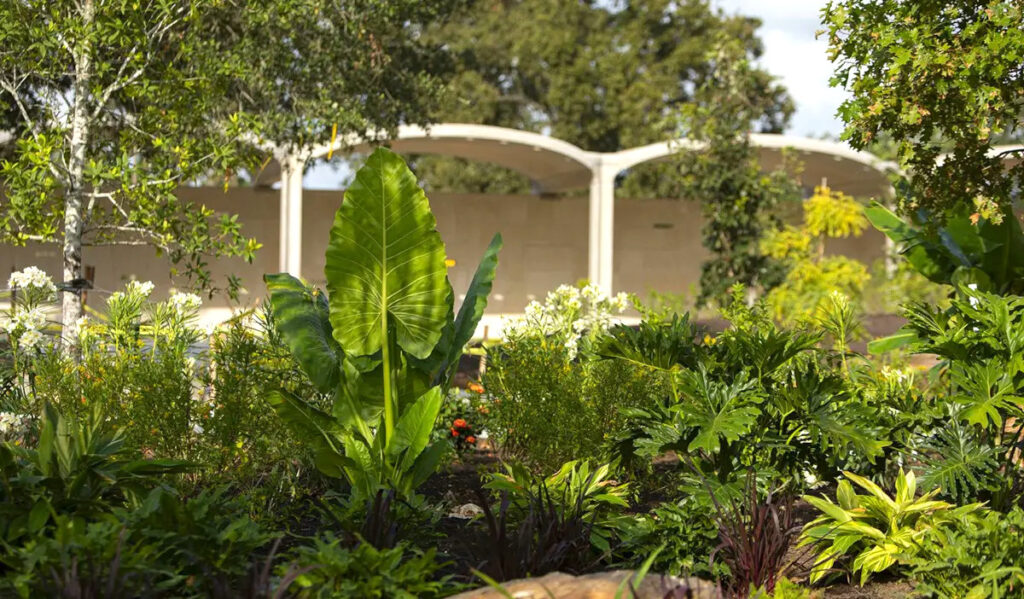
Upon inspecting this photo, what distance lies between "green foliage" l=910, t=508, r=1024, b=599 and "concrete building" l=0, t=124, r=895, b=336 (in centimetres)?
1162

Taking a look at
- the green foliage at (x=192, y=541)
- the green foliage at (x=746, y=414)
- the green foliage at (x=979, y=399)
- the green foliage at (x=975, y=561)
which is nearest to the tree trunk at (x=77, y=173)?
the green foliage at (x=192, y=541)

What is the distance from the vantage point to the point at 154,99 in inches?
353

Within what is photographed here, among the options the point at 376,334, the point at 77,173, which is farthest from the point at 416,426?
the point at 77,173

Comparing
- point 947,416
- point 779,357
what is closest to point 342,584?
point 779,357

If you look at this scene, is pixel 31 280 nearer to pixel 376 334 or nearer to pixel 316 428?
pixel 316 428

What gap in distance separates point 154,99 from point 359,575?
262 inches

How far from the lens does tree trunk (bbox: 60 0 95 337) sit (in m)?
8.56

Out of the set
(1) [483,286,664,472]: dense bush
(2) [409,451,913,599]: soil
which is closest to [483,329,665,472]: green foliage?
(1) [483,286,664,472]: dense bush

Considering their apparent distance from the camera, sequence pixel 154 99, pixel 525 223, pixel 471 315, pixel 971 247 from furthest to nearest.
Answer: pixel 525 223, pixel 154 99, pixel 971 247, pixel 471 315

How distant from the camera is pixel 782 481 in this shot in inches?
208

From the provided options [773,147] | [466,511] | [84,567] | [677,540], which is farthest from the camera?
[773,147]

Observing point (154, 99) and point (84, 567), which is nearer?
point (84, 567)

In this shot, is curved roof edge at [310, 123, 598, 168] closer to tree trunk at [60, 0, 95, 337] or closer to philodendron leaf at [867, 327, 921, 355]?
tree trunk at [60, 0, 95, 337]

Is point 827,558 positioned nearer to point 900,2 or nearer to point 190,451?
point 190,451
